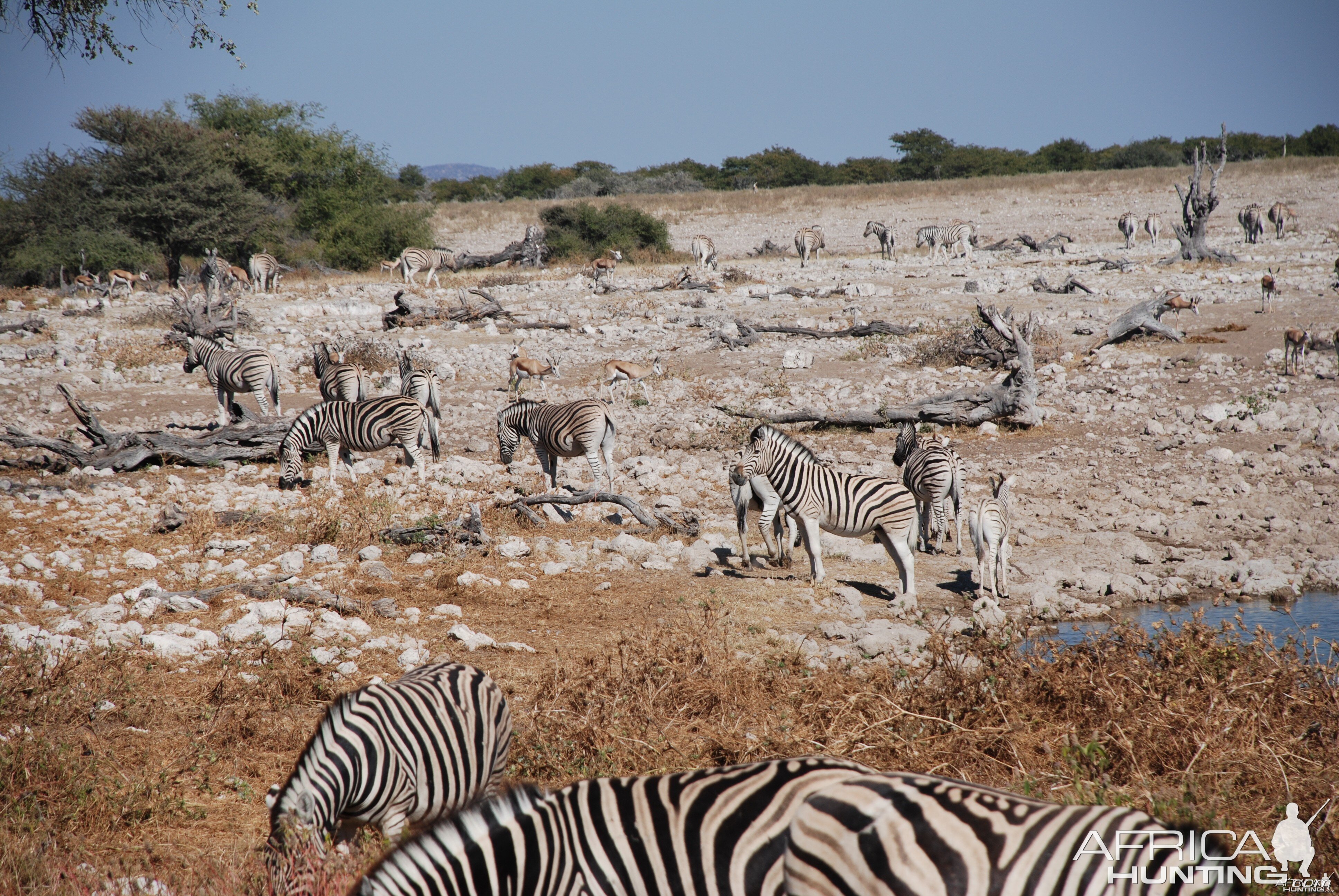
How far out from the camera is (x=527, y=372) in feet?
49.3

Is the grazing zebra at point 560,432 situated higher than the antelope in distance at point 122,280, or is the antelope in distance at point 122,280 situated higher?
the antelope in distance at point 122,280

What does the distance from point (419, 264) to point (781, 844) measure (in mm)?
26200

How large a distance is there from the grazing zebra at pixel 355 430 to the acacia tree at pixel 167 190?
2107cm

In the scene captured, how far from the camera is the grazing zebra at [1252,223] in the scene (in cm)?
2709

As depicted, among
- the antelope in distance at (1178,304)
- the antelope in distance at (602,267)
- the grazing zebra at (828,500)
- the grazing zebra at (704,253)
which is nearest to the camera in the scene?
the grazing zebra at (828,500)

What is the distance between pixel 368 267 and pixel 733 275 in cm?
1258

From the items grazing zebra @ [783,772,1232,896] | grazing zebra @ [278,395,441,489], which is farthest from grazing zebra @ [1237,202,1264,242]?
grazing zebra @ [783,772,1232,896]

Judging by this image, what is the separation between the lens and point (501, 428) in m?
11.4

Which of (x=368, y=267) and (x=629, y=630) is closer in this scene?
(x=629, y=630)

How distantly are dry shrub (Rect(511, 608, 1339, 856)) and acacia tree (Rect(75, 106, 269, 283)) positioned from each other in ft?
92.7

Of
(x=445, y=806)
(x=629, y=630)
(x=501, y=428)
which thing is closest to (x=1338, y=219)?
(x=501, y=428)

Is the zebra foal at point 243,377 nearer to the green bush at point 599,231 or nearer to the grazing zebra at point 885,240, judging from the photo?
the green bush at point 599,231

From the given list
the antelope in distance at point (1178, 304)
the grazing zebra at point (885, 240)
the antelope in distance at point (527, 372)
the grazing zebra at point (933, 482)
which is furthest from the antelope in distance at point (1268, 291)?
the antelope in distance at point (527, 372)

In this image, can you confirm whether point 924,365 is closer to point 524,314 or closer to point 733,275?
point 524,314
